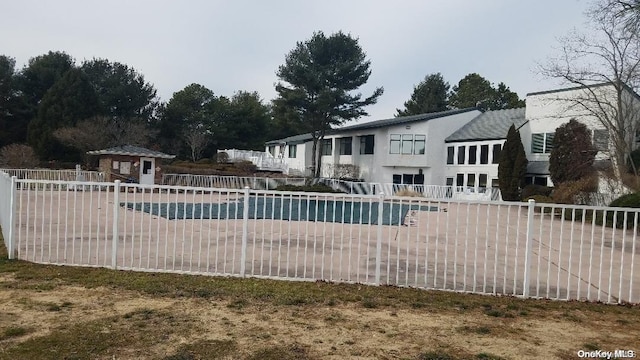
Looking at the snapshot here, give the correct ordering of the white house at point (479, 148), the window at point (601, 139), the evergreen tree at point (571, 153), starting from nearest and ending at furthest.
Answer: the window at point (601, 139), the evergreen tree at point (571, 153), the white house at point (479, 148)

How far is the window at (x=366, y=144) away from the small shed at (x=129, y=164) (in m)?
14.7

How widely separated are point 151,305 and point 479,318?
329 cm

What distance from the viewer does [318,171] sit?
35.8 metres

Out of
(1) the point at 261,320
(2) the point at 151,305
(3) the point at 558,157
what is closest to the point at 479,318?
(1) the point at 261,320

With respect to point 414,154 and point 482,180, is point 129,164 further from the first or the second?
point 482,180

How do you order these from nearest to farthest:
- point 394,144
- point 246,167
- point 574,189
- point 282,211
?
point 282,211
point 574,189
point 394,144
point 246,167

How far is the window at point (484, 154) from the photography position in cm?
2922

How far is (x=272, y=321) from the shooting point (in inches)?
165

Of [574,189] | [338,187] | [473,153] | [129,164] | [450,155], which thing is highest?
[473,153]

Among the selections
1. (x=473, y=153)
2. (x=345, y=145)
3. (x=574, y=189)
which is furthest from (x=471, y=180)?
(x=574, y=189)

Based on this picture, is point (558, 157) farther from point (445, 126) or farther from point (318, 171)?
point (318, 171)

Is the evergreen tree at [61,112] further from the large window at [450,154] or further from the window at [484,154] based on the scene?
the window at [484,154]

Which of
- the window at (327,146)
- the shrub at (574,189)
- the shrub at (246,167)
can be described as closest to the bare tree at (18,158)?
the shrub at (246,167)

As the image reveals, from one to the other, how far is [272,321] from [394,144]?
2885cm
